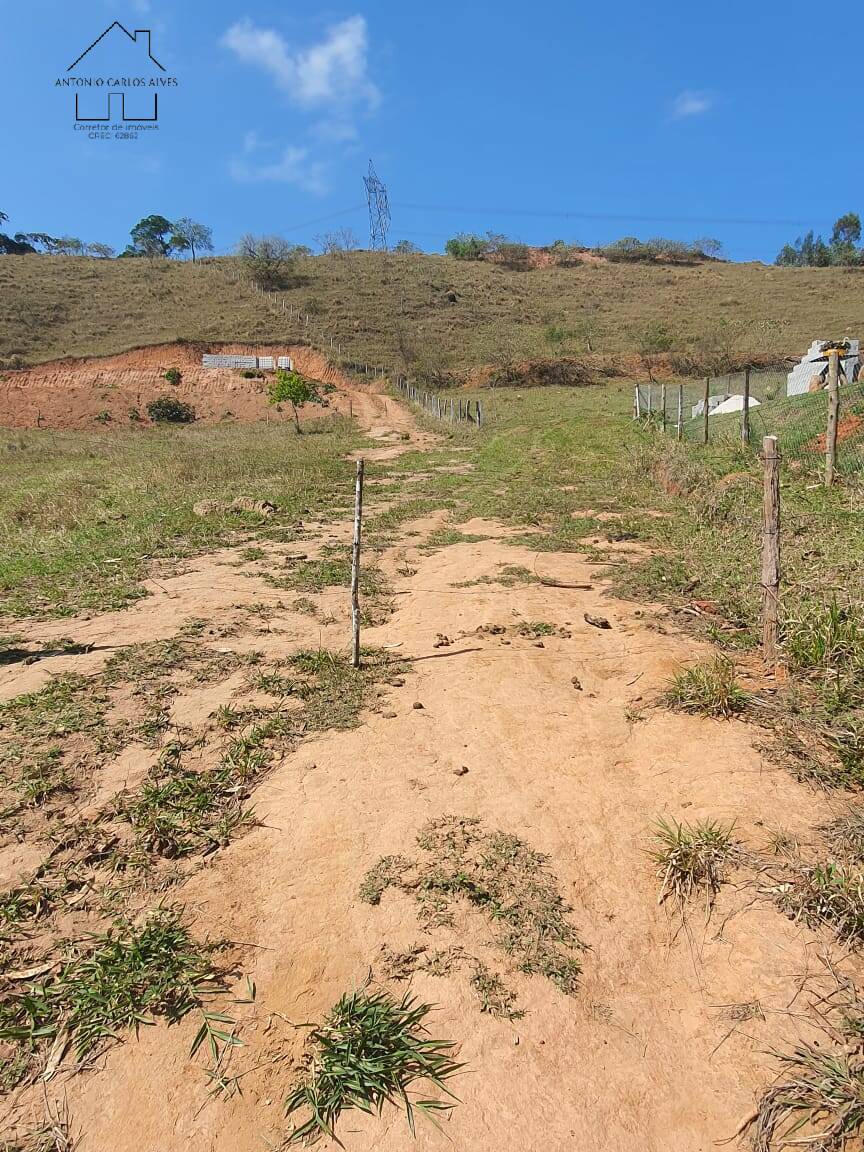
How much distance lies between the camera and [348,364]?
3881cm

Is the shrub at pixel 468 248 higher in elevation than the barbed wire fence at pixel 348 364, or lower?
higher

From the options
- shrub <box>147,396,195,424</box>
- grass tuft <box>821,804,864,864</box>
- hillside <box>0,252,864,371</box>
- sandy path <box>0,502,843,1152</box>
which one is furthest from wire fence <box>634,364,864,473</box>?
shrub <box>147,396,195,424</box>

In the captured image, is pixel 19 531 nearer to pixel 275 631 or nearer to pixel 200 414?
pixel 275 631

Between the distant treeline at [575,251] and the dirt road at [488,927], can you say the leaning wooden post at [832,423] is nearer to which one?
the dirt road at [488,927]

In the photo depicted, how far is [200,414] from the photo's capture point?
1314 inches

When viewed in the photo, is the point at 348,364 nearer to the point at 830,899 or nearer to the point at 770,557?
the point at 770,557

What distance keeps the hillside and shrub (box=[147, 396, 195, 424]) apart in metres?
7.01

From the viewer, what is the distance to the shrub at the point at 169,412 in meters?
32.3

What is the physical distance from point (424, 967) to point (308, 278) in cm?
5942

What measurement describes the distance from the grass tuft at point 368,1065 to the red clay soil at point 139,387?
30684mm

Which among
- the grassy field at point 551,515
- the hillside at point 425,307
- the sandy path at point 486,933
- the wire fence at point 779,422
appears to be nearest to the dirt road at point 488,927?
the sandy path at point 486,933

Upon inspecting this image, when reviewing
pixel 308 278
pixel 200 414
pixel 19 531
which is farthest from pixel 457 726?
pixel 308 278

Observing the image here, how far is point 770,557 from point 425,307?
1958 inches

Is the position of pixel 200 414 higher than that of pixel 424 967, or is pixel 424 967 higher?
pixel 200 414
